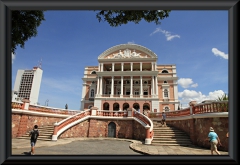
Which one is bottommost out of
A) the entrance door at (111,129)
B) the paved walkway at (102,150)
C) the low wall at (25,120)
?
the entrance door at (111,129)

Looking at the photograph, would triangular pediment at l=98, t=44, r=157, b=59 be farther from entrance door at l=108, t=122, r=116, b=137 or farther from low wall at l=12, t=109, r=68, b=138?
low wall at l=12, t=109, r=68, b=138

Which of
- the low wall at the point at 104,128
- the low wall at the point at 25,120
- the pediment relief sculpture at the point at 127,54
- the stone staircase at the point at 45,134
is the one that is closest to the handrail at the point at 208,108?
the low wall at the point at 104,128

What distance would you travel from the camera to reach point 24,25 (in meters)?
5.89

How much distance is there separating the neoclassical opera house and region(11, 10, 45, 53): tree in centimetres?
2573

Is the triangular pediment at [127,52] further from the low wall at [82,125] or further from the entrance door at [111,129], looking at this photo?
the low wall at [82,125]

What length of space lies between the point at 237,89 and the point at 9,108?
3615 millimetres

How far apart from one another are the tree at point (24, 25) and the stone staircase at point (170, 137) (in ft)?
32.4

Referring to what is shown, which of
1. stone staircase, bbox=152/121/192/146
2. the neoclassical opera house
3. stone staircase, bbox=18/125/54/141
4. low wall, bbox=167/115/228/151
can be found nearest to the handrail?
low wall, bbox=167/115/228/151

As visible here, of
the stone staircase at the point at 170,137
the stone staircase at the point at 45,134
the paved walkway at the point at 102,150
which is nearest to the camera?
the paved walkway at the point at 102,150

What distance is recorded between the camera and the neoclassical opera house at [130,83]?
31.6 metres

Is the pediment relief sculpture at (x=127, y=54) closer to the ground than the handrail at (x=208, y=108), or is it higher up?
higher up

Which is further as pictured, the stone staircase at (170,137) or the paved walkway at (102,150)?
the stone staircase at (170,137)
